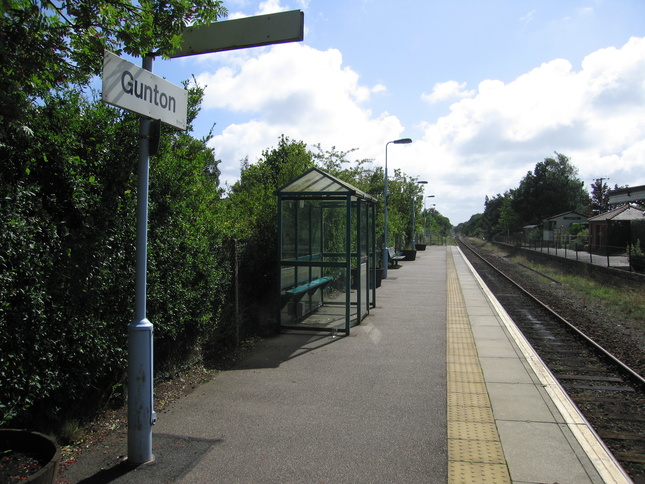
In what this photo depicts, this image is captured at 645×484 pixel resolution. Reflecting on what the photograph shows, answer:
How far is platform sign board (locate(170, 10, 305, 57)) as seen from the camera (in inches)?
169

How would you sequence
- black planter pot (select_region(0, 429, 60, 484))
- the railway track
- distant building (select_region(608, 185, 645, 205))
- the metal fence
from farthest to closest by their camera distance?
distant building (select_region(608, 185, 645, 205))
the metal fence
the railway track
black planter pot (select_region(0, 429, 60, 484))

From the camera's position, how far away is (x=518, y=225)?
88.4 meters

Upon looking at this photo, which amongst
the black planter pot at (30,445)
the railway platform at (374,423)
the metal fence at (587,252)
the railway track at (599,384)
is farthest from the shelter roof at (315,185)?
the metal fence at (587,252)

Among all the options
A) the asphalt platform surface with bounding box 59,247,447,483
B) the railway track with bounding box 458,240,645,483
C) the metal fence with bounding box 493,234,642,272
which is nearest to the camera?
the asphalt platform surface with bounding box 59,247,447,483

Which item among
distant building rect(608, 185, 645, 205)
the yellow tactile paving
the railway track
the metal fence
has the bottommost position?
the railway track

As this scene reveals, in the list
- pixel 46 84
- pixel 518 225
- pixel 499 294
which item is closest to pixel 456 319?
pixel 499 294

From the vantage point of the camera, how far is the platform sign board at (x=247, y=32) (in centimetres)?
429

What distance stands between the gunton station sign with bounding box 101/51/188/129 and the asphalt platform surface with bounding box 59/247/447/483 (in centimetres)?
266

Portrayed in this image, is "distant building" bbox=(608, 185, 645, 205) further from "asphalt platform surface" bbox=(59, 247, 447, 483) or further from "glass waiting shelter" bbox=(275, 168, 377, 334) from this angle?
"asphalt platform surface" bbox=(59, 247, 447, 483)

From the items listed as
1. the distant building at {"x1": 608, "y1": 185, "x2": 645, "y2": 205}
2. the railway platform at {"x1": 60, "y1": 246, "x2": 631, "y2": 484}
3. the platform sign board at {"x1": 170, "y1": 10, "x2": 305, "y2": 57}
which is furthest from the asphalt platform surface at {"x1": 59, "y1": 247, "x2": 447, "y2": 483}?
the distant building at {"x1": 608, "y1": 185, "x2": 645, "y2": 205}

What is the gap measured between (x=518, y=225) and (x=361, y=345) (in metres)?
87.8

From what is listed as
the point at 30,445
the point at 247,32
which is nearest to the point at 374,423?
the point at 30,445

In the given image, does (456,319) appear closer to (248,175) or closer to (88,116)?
(248,175)

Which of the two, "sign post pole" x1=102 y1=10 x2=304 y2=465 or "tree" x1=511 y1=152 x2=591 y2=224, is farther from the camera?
"tree" x1=511 y1=152 x2=591 y2=224
